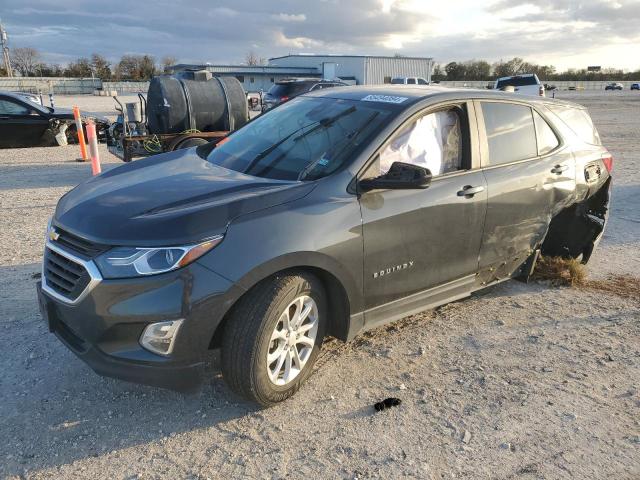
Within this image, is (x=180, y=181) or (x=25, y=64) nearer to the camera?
(x=180, y=181)

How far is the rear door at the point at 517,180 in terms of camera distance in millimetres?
3980

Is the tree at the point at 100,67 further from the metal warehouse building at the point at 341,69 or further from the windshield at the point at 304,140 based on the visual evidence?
the windshield at the point at 304,140

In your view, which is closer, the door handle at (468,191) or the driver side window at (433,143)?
the driver side window at (433,143)

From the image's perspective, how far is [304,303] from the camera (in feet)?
10.0

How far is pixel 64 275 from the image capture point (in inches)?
110

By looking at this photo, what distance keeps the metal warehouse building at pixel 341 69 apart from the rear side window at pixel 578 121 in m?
55.7

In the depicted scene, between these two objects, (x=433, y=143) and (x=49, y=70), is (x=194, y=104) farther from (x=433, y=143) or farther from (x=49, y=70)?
(x=49, y=70)

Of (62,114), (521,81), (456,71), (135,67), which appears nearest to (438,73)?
(456,71)

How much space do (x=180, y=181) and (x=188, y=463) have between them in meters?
1.69

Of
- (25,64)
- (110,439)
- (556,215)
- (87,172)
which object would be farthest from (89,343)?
(25,64)

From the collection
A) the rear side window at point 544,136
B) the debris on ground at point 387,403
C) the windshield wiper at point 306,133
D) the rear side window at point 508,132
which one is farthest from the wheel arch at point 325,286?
the rear side window at point 544,136

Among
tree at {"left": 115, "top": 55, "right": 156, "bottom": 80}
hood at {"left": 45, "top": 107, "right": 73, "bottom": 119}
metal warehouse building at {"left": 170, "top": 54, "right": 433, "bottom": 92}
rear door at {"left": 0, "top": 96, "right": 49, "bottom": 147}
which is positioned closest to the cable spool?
hood at {"left": 45, "top": 107, "right": 73, "bottom": 119}

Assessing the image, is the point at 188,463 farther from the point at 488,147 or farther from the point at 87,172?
the point at 87,172

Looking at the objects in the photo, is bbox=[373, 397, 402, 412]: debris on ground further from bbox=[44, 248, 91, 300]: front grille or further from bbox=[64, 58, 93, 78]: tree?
bbox=[64, 58, 93, 78]: tree
